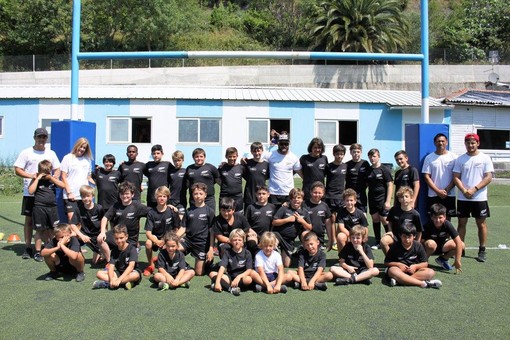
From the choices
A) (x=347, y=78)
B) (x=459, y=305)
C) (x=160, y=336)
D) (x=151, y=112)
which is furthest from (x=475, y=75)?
(x=160, y=336)

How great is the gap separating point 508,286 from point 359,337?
2.30 metres

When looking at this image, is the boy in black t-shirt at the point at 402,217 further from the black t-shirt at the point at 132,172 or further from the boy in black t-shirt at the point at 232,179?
the black t-shirt at the point at 132,172

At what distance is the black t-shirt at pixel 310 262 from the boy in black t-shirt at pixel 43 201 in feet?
10.2

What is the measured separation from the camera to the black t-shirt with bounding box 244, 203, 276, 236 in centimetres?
603

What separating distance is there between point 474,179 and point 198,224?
11.4 ft

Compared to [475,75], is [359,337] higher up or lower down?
lower down

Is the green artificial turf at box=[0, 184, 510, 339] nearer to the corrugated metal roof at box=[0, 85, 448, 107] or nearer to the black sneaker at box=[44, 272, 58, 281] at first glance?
the black sneaker at box=[44, 272, 58, 281]

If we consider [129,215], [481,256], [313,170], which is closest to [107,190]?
[129,215]

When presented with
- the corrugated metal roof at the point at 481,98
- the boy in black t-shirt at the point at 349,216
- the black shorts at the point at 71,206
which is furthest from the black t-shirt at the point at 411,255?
the corrugated metal roof at the point at 481,98

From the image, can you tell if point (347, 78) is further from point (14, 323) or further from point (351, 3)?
point (14, 323)

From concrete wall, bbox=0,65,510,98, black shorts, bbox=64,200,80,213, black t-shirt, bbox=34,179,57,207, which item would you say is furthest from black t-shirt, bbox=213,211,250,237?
concrete wall, bbox=0,65,510,98

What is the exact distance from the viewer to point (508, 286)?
206 inches

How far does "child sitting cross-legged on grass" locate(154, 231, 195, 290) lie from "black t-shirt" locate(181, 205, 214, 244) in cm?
43

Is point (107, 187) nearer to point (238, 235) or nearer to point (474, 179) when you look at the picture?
point (238, 235)
